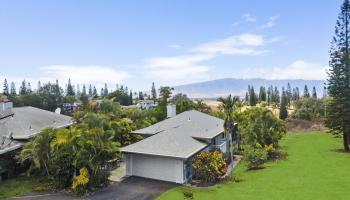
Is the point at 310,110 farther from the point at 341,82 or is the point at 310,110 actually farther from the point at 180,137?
the point at 180,137

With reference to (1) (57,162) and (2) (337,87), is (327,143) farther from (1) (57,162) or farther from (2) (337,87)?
(1) (57,162)

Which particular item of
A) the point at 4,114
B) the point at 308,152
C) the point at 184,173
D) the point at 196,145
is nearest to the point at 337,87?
the point at 308,152

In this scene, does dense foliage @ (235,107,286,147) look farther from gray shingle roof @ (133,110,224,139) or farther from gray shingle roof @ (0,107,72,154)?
gray shingle roof @ (0,107,72,154)

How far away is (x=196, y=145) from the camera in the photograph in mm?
26000

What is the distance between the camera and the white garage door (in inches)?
935

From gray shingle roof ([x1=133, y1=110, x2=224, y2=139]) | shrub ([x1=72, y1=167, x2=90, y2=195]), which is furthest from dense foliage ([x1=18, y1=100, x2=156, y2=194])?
gray shingle roof ([x1=133, y1=110, x2=224, y2=139])

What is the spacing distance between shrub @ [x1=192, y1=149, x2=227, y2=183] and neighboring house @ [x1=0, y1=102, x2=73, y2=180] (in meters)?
14.0

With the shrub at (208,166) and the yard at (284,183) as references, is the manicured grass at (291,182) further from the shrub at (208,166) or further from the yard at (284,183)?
the shrub at (208,166)

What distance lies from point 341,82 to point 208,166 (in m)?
21.2

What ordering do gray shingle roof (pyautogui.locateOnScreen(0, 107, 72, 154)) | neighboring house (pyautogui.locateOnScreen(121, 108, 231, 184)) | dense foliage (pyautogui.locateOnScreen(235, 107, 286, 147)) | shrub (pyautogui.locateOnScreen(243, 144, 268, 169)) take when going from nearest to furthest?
neighboring house (pyautogui.locateOnScreen(121, 108, 231, 184))
gray shingle roof (pyautogui.locateOnScreen(0, 107, 72, 154))
shrub (pyautogui.locateOnScreen(243, 144, 268, 169))
dense foliage (pyautogui.locateOnScreen(235, 107, 286, 147))

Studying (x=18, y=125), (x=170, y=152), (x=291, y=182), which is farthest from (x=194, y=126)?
(x=18, y=125)

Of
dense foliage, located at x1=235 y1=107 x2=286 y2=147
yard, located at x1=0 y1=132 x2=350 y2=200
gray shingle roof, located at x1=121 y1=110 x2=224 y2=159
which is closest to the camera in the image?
yard, located at x1=0 y1=132 x2=350 y2=200

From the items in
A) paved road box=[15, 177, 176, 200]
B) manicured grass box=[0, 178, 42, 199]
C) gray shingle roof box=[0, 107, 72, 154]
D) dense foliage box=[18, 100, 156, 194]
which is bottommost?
paved road box=[15, 177, 176, 200]

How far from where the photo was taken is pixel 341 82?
116 feet
